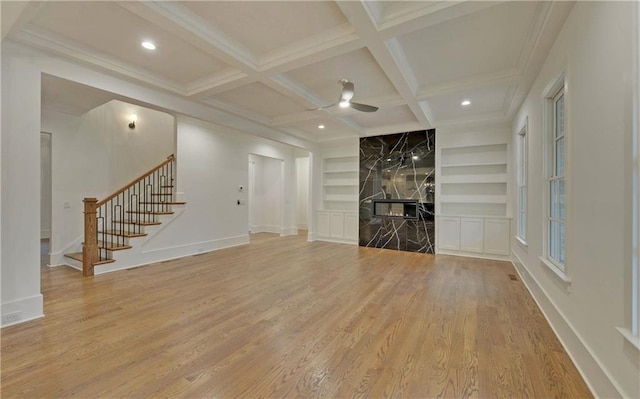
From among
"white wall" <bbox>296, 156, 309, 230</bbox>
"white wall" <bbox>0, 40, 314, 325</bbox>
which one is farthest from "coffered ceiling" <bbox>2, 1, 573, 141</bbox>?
"white wall" <bbox>296, 156, 309, 230</bbox>

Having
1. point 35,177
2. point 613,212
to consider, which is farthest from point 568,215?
point 35,177

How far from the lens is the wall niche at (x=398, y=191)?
234 inches

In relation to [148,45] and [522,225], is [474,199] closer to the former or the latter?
[522,225]

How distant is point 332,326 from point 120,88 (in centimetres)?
388

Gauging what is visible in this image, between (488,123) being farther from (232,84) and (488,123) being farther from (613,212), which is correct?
(232,84)

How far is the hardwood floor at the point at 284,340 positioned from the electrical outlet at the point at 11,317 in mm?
193

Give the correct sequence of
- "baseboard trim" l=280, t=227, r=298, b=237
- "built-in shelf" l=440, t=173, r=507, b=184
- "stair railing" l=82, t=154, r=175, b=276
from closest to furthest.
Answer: "stair railing" l=82, t=154, r=175, b=276
"built-in shelf" l=440, t=173, r=507, b=184
"baseboard trim" l=280, t=227, r=298, b=237

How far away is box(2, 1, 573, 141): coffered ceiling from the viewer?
226cm

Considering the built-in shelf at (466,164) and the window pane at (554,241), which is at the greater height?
the built-in shelf at (466,164)

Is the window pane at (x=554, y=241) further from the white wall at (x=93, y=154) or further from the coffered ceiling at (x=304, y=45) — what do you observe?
the white wall at (x=93, y=154)

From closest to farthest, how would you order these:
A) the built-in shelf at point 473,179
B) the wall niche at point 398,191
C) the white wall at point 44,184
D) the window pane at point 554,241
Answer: the window pane at point 554,241
the built-in shelf at point 473,179
the wall niche at point 398,191
the white wall at point 44,184

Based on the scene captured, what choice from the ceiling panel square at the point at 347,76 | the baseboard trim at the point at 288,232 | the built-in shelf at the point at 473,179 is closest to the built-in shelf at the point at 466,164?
the built-in shelf at the point at 473,179

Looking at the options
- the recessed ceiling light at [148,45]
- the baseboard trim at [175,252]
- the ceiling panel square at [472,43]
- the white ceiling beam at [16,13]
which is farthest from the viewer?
the baseboard trim at [175,252]

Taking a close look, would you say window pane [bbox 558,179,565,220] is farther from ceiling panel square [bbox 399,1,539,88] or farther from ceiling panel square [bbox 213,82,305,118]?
ceiling panel square [bbox 213,82,305,118]
